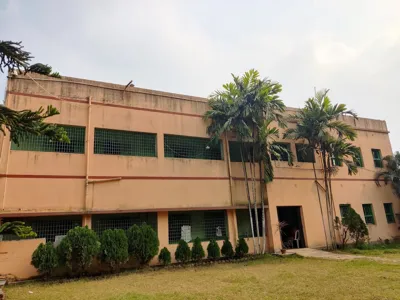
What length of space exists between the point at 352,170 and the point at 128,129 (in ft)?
38.5

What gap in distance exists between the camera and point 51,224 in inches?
419

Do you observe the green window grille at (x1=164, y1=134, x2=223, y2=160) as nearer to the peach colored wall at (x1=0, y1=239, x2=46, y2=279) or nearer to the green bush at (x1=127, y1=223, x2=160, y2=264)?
the green bush at (x1=127, y1=223, x2=160, y2=264)

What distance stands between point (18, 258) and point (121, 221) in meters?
3.61

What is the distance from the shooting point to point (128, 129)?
12.6 m

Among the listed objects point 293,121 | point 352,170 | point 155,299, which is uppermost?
point 293,121

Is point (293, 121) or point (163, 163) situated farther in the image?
point (293, 121)

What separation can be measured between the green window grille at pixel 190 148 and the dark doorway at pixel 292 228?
472cm

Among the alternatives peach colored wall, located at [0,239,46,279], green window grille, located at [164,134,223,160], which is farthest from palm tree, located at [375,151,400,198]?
peach colored wall, located at [0,239,46,279]

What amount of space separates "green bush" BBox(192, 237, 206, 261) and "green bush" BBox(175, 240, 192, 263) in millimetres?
207

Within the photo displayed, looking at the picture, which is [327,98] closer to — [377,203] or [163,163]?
[377,203]

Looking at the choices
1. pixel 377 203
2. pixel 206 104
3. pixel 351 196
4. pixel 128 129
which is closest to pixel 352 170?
pixel 351 196

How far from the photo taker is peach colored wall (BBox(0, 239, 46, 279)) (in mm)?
9359

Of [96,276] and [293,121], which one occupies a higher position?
[293,121]

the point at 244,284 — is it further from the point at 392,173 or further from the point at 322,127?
the point at 392,173
